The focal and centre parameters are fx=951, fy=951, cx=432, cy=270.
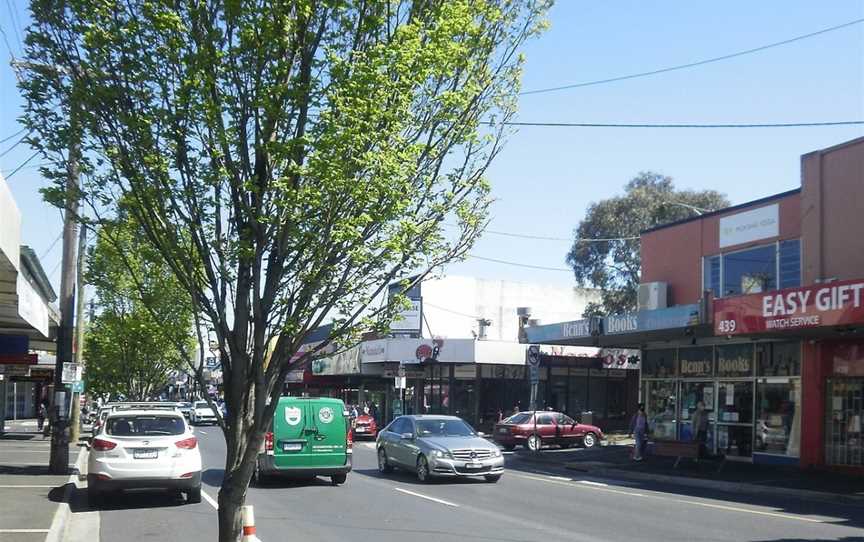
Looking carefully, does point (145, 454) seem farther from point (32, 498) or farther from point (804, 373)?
point (804, 373)

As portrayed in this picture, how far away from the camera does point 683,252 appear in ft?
99.0

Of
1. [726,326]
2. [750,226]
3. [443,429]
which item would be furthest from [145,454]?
[750,226]

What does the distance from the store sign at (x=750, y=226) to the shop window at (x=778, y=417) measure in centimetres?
411

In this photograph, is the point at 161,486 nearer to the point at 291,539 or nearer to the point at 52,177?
the point at 291,539

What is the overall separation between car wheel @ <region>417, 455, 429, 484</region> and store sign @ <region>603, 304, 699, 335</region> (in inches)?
334

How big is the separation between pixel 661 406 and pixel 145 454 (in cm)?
1938

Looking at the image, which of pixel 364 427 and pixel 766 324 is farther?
pixel 364 427

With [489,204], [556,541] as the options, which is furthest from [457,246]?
[556,541]

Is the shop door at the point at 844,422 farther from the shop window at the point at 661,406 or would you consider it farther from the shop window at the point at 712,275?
the shop window at the point at 661,406

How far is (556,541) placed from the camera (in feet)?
43.5

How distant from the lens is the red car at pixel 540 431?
34.4 m


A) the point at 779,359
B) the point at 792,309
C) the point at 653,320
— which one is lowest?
the point at 779,359

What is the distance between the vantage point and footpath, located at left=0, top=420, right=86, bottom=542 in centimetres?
1286

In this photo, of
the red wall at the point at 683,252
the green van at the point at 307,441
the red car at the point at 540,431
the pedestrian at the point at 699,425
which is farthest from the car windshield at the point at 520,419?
the green van at the point at 307,441
